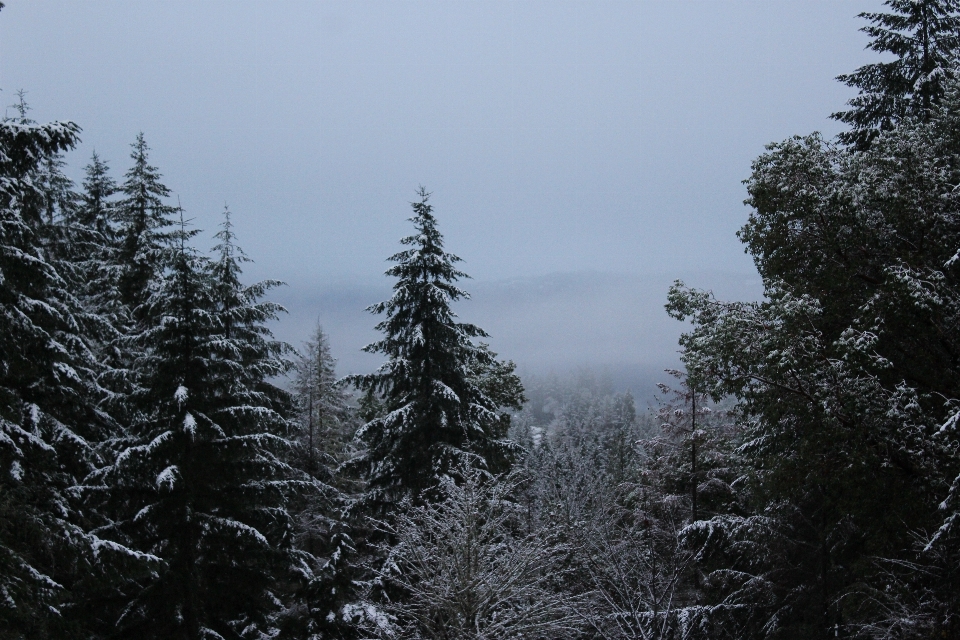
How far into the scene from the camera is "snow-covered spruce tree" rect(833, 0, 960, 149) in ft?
47.3

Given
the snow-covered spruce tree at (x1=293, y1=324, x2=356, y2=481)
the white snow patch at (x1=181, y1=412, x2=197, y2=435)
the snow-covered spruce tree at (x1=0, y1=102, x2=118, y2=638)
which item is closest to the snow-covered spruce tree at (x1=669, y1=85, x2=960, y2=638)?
the white snow patch at (x1=181, y1=412, x2=197, y2=435)

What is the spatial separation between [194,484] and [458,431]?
22.0ft

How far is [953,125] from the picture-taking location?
37.6 ft

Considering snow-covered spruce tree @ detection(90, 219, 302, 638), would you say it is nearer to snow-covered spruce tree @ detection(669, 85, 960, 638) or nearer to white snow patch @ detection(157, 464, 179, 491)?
white snow patch @ detection(157, 464, 179, 491)

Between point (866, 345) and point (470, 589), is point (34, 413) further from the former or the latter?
point (866, 345)

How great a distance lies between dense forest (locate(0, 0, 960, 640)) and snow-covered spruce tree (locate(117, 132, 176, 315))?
0.32 feet

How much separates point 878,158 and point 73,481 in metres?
17.9

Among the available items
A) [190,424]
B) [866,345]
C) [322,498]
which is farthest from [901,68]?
[322,498]

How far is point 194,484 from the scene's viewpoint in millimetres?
13922

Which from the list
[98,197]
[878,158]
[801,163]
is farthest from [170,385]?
[878,158]

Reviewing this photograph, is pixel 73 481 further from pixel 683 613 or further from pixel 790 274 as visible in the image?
pixel 790 274

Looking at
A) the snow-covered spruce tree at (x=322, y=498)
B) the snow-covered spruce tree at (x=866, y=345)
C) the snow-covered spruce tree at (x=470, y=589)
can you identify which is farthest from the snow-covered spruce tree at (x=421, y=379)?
the snow-covered spruce tree at (x=866, y=345)

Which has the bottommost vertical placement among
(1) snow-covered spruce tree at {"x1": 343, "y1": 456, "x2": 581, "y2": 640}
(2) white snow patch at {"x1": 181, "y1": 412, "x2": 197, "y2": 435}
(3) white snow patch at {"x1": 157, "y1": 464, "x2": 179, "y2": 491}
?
(1) snow-covered spruce tree at {"x1": 343, "y1": 456, "x2": 581, "y2": 640}

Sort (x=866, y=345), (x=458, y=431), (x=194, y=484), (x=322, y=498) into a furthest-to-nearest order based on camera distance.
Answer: (x=322, y=498), (x=458, y=431), (x=194, y=484), (x=866, y=345)
